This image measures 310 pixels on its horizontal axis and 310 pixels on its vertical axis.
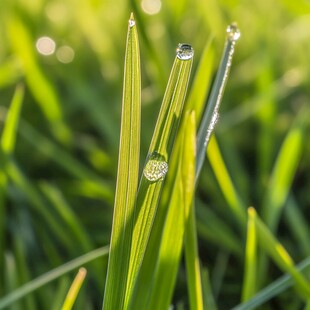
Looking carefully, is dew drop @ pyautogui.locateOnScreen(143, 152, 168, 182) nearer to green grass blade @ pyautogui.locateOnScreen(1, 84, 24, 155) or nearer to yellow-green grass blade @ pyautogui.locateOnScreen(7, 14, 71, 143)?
green grass blade @ pyautogui.locateOnScreen(1, 84, 24, 155)

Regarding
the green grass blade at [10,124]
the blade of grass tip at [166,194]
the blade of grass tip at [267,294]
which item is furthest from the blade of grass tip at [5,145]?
the blade of grass tip at [267,294]

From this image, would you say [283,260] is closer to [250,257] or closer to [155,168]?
[250,257]

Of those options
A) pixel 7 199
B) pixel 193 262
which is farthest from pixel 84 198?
pixel 193 262

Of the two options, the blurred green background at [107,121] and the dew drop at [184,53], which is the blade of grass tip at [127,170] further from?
the blurred green background at [107,121]

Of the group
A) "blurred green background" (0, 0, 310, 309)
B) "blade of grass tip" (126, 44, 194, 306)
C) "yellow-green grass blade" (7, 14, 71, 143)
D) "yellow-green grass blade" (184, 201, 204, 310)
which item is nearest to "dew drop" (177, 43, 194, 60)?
"blade of grass tip" (126, 44, 194, 306)

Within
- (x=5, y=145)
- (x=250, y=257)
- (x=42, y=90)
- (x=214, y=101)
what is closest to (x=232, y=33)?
(x=214, y=101)

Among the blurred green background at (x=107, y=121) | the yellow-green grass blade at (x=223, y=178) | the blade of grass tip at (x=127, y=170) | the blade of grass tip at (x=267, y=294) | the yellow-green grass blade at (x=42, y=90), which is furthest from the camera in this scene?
the yellow-green grass blade at (x=42, y=90)
